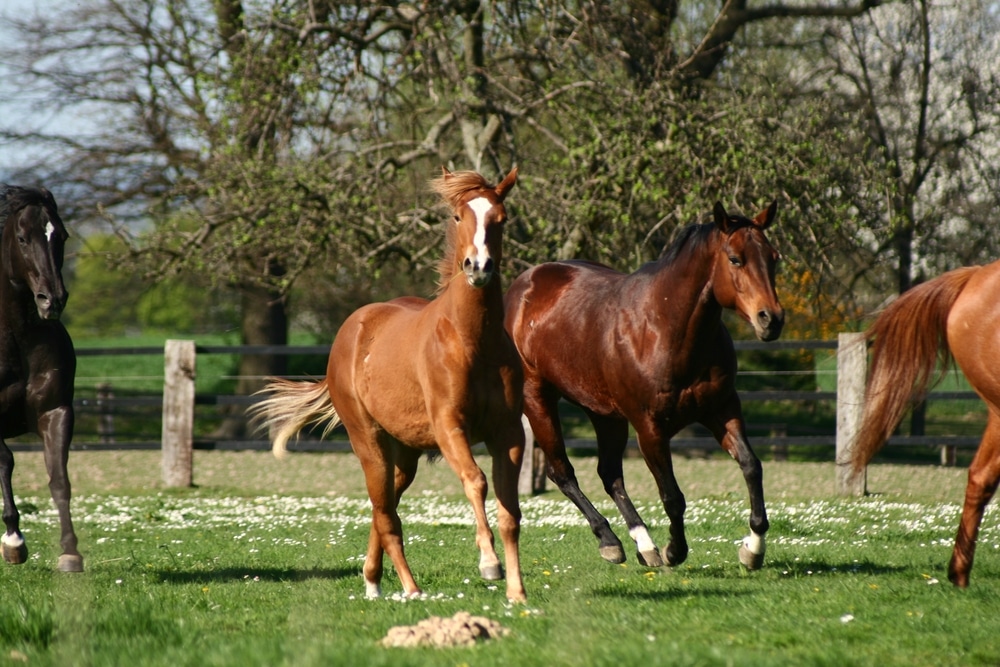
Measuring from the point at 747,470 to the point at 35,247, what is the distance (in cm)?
455

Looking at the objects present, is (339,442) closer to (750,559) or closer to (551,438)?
(551,438)

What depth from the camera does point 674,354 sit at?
6.76 meters

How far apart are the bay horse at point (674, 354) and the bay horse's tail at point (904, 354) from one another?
2.09 feet

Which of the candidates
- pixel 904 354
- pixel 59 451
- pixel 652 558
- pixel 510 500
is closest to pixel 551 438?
pixel 652 558

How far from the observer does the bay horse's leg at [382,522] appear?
5844mm

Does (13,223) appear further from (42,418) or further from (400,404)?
(400,404)

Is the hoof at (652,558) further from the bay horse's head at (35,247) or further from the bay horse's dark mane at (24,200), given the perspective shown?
the bay horse's dark mane at (24,200)

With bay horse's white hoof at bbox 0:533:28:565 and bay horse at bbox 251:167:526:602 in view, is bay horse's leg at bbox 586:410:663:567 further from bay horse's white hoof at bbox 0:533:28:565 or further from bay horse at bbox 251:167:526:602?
bay horse's white hoof at bbox 0:533:28:565

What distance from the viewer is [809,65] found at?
1875cm

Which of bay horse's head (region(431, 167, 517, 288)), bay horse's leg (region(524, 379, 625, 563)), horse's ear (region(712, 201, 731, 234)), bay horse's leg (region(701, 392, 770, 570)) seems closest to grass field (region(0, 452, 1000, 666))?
bay horse's leg (region(701, 392, 770, 570))

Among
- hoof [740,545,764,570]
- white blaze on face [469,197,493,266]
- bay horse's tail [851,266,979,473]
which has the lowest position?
hoof [740,545,764,570]

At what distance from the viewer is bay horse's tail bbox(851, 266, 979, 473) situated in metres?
6.31

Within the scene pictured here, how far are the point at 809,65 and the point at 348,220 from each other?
359 inches

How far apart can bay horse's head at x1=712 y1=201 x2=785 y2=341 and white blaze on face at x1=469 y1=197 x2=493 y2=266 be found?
189 cm
